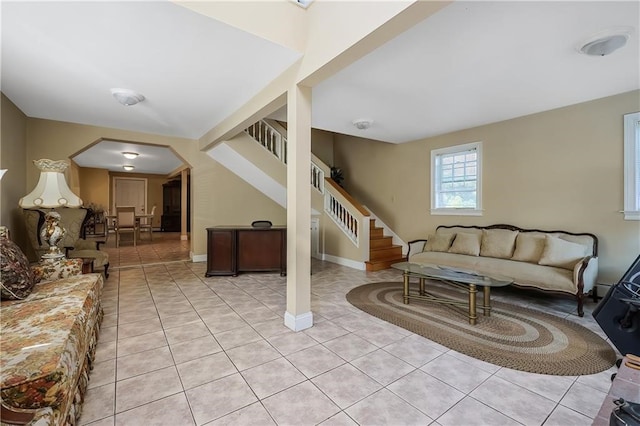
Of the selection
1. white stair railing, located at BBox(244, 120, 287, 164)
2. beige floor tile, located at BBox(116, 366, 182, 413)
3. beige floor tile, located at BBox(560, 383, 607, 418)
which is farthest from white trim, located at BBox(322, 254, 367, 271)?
beige floor tile, located at BBox(116, 366, 182, 413)

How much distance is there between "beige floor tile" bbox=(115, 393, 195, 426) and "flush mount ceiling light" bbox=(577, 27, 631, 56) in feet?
12.7

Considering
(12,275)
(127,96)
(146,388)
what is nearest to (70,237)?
(127,96)

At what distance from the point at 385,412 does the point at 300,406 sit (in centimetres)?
49

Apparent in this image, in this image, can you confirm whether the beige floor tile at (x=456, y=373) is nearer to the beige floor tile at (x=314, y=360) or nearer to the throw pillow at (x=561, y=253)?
the beige floor tile at (x=314, y=360)

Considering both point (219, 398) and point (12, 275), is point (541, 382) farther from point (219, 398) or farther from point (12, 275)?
point (12, 275)

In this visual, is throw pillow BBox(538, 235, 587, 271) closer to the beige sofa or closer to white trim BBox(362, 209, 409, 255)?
the beige sofa

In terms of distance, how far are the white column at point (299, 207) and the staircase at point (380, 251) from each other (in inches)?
103

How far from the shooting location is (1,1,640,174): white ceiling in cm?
199

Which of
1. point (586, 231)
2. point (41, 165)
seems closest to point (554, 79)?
point (586, 231)

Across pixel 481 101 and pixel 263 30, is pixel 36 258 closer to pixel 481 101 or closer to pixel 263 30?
pixel 263 30

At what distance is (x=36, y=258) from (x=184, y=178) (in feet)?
18.4

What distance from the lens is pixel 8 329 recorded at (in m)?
1.55

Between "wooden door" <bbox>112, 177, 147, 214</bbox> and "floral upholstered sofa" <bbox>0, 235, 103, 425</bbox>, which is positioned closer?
"floral upholstered sofa" <bbox>0, 235, 103, 425</bbox>

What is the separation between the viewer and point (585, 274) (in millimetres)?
3086
